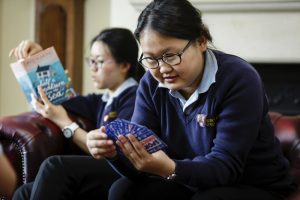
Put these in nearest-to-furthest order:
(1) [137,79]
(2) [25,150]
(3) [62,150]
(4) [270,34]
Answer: (2) [25,150]
(3) [62,150]
(1) [137,79]
(4) [270,34]

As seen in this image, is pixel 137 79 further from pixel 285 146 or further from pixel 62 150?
pixel 285 146

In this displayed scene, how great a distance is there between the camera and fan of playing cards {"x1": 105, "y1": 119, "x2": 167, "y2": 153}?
1.05 m

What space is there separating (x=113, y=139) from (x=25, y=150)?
481mm

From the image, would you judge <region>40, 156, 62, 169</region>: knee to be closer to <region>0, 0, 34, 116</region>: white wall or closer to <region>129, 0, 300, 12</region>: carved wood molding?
<region>129, 0, 300, 12</region>: carved wood molding

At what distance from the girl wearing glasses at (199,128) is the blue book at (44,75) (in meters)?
0.60

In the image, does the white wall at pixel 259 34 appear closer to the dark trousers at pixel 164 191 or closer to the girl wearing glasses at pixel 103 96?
the girl wearing glasses at pixel 103 96

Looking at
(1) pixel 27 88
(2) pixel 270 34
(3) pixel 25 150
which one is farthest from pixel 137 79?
(2) pixel 270 34

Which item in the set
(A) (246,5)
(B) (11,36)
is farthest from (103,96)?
(B) (11,36)

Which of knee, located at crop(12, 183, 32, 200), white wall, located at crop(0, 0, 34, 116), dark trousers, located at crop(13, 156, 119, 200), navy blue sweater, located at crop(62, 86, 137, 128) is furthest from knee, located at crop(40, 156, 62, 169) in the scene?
white wall, located at crop(0, 0, 34, 116)

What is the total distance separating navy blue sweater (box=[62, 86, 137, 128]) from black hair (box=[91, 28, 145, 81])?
0.38ft

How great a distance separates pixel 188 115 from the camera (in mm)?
1261

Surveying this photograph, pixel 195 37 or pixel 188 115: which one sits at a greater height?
pixel 195 37

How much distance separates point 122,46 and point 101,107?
25 cm

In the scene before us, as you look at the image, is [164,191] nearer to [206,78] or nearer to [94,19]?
[206,78]
